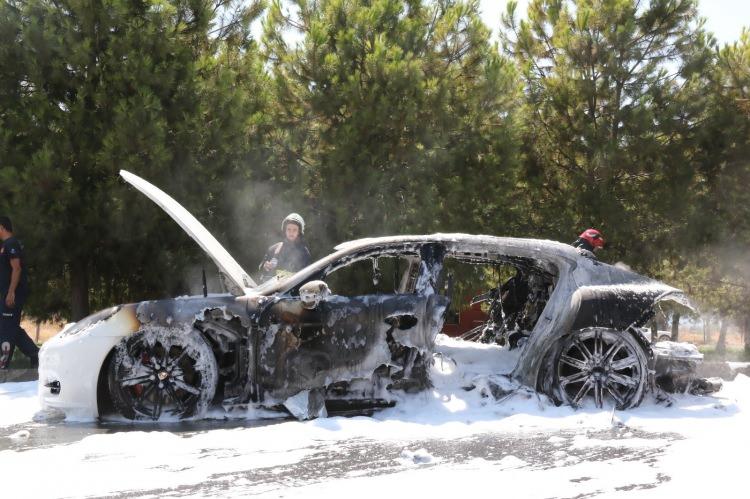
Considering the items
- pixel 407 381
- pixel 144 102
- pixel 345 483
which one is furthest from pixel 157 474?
pixel 144 102

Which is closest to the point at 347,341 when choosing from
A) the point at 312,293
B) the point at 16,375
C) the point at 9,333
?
the point at 312,293

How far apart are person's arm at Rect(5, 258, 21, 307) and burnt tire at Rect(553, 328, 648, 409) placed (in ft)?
19.4

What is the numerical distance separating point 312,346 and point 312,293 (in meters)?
0.39

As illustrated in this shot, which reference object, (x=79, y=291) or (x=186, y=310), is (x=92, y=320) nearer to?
(x=186, y=310)

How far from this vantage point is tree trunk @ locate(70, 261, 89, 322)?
1198cm

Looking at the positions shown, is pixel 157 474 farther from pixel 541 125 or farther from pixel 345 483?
pixel 541 125

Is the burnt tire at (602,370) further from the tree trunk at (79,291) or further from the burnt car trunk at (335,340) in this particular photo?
the tree trunk at (79,291)

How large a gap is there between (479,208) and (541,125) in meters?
2.57

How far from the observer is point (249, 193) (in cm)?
1209

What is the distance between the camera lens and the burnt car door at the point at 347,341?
5598 millimetres

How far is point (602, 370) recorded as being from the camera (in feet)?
19.7

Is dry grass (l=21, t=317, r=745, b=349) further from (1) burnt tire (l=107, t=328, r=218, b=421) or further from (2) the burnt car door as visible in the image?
(2) the burnt car door

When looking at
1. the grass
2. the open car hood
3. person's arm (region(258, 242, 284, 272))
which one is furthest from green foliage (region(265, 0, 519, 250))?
the open car hood

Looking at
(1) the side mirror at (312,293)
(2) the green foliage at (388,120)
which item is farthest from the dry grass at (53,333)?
(2) the green foliage at (388,120)
